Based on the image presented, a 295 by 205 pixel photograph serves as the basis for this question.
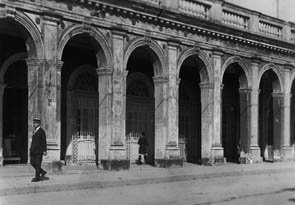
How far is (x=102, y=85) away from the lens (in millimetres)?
18984

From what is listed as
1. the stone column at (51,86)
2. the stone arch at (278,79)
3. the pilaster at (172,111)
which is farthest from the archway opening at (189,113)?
the stone column at (51,86)

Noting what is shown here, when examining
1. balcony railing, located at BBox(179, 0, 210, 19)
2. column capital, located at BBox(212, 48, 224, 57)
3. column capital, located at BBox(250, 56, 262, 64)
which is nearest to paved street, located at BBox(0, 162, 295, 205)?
column capital, located at BBox(212, 48, 224, 57)

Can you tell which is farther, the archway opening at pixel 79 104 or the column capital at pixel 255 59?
the column capital at pixel 255 59

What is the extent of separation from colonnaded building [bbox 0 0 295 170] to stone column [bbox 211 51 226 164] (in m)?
0.04

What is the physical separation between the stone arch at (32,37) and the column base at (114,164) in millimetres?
4499

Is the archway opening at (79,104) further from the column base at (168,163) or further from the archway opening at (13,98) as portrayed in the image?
the column base at (168,163)

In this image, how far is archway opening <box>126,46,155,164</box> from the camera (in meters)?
23.3

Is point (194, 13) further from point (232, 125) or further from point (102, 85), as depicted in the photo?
point (232, 125)

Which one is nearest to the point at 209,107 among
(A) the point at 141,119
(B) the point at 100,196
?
(A) the point at 141,119

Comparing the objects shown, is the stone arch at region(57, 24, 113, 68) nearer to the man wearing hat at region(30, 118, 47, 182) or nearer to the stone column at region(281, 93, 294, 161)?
the man wearing hat at region(30, 118, 47, 182)

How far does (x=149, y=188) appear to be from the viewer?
1491cm

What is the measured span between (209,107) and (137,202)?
11638 mm

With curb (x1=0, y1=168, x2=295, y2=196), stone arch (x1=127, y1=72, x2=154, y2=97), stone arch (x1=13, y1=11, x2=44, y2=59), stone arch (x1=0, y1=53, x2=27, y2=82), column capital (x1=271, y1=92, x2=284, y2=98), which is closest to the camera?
curb (x1=0, y1=168, x2=295, y2=196)

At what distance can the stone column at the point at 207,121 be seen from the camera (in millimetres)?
22891
